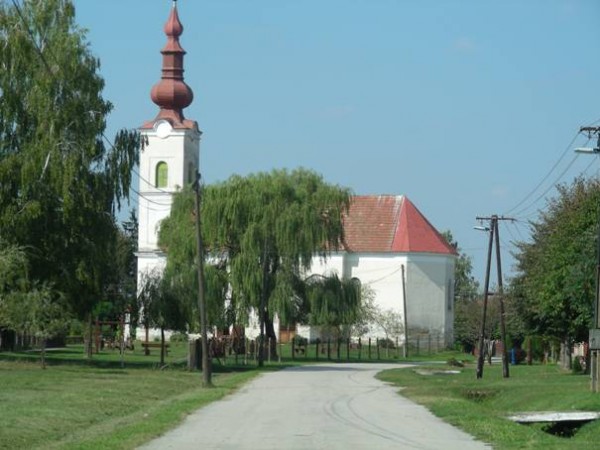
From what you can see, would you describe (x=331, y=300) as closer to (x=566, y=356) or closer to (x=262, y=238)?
(x=262, y=238)

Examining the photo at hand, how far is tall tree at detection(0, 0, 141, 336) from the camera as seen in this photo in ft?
148

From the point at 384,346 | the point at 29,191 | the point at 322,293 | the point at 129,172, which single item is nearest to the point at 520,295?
the point at 322,293

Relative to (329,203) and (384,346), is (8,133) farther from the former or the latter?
(384,346)

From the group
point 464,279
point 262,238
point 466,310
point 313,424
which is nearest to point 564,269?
point 262,238

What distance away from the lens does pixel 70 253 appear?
152 feet

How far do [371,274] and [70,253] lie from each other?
1907 inches

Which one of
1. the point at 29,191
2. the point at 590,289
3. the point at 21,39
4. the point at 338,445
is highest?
the point at 21,39

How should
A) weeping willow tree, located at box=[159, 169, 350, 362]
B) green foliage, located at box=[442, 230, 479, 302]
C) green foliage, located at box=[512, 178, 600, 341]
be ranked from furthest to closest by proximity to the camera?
green foliage, located at box=[442, 230, 479, 302] < weeping willow tree, located at box=[159, 169, 350, 362] < green foliage, located at box=[512, 178, 600, 341]

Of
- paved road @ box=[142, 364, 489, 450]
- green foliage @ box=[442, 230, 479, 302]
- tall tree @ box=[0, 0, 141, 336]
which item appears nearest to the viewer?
paved road @ box=[142, 364, 489, 450]

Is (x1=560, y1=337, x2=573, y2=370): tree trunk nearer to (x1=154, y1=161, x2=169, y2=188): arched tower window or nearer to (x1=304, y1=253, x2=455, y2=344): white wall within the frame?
(x1=304, y1=253, x2=455, y2=344): white wall

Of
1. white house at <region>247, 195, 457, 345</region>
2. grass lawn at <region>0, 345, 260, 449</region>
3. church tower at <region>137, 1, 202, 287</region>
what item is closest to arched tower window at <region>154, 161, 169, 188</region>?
church tower at <region>137, 1, 202, 287</region>

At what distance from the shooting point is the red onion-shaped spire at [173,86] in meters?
83.9

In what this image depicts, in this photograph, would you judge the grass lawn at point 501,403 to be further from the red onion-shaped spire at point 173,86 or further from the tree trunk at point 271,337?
the red onion-shaped spire at point 173,86

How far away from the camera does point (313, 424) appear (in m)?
22.2
